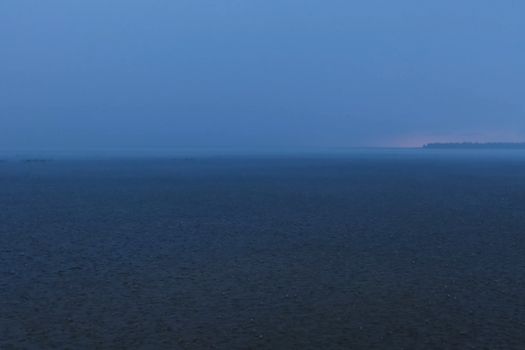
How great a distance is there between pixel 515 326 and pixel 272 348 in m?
5.24

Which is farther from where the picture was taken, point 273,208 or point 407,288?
point 273,208

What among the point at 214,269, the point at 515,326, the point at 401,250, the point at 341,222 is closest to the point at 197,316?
the point at 214,269

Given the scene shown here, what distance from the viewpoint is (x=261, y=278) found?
638 inches

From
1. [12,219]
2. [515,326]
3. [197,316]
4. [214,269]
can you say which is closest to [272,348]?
[197,316]

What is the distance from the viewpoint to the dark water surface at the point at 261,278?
11.7 metres

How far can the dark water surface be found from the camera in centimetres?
1168

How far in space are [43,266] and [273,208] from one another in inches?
668

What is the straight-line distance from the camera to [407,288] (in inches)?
596

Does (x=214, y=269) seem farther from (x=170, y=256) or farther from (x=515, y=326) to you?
(x=515, y=326)

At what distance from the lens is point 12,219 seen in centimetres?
2839

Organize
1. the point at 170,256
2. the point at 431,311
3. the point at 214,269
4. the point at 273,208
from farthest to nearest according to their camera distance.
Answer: the point at 273,208 → the point at 170,256 → the point at 214,269 → the point at 431,311

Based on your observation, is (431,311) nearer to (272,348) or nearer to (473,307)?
(473,307)

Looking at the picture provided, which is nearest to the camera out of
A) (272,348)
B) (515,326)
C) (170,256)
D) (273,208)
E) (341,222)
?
(272,348)

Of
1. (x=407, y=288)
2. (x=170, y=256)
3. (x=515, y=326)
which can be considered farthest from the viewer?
(x=170, y=256)
